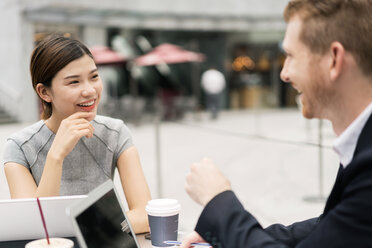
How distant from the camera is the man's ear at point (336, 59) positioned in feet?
3.83

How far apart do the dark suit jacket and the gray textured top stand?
1118mm

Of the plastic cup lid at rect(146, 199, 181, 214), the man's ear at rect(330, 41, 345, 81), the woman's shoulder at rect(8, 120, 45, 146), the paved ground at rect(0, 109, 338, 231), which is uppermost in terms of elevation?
the man's ear at rect(330, 41, 345, 81)

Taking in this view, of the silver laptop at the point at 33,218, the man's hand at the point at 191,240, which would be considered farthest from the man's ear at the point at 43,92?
the man's hand at the point at 191,240

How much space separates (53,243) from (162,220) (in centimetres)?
36

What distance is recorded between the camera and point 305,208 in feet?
19.1

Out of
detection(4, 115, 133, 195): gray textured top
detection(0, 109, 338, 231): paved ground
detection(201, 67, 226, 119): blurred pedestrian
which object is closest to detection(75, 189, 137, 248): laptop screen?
detection(4, 115, 133, 195): gray textured top

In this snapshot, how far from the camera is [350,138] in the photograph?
1222mm

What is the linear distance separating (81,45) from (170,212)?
0.97m

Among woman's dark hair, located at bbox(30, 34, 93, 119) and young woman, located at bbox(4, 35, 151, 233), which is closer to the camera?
young woman, located at bbox(4, 35, 151, 233)

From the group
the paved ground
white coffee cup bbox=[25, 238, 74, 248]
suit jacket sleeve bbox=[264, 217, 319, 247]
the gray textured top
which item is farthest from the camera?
the paved ground

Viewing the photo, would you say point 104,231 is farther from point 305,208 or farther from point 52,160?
point 305,208

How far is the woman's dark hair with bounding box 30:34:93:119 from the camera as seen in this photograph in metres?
2.13

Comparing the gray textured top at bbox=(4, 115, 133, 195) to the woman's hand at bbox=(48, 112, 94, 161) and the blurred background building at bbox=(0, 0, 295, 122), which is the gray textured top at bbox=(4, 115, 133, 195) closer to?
the woman's hand at bbox=(48, 112, 94, 161)

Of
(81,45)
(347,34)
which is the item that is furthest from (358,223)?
(81,45)
